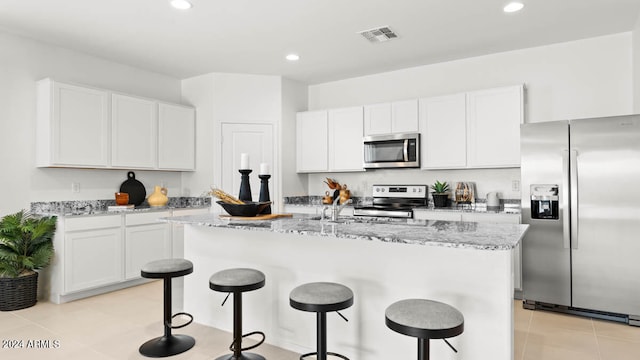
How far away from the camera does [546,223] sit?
3.59 meters

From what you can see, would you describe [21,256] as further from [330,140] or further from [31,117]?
[330,140]

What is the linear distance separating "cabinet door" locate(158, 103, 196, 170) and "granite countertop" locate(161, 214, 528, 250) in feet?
8.04

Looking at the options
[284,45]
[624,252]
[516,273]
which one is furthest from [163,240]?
[624,252]

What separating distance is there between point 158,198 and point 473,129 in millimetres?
3804

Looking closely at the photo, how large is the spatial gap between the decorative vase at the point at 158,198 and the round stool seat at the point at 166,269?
86.7 inches

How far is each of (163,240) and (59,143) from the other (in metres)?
1.53

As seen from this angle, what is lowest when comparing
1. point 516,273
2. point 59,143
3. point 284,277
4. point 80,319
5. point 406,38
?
point 80,319

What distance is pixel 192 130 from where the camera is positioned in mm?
5320

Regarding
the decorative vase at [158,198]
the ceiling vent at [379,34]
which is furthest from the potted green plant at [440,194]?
the decorative vase at [158,198]

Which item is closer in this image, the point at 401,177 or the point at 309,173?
the point at 401,177

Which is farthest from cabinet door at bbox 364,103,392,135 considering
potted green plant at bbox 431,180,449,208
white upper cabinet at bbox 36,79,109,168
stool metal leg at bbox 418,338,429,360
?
stool metal leg at bbox 418,338,429,360

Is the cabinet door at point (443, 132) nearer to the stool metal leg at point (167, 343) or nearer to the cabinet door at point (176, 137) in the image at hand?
the cabinet door at point (176, 137)

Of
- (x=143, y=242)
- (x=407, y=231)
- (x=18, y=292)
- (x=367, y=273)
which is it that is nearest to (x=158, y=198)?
(x=143, y=242)

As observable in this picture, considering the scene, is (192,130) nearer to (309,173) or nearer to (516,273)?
(309,173)
